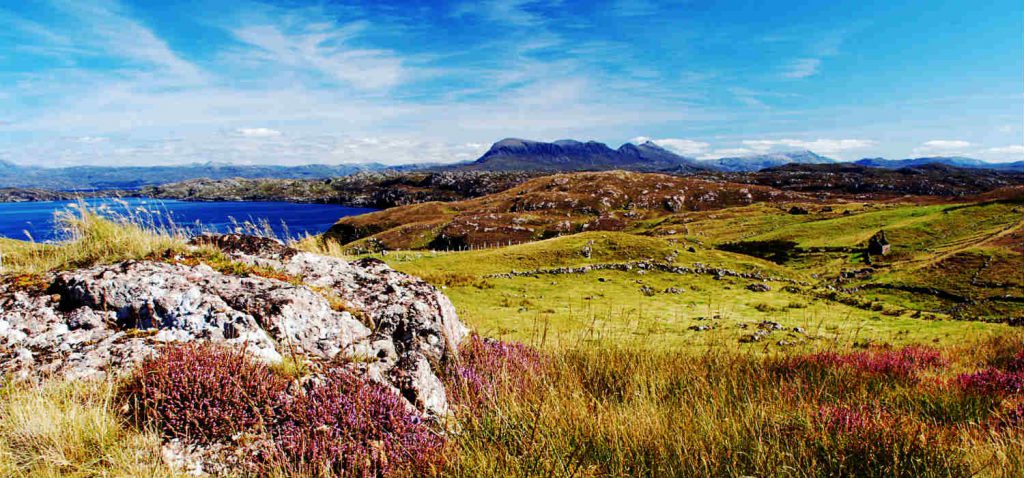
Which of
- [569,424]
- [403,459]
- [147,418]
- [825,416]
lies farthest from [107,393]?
[825,416]

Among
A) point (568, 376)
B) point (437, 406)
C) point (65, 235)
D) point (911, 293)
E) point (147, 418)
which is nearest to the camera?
point (147, 418)

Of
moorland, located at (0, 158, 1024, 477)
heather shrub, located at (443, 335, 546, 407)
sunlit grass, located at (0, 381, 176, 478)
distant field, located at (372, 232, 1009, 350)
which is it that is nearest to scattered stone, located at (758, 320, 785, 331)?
distant field, located at (372, 232, 1009, 350)

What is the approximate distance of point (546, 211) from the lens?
125938mm

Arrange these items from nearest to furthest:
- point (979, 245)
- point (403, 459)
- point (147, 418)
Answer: point (403, 459) → point (147, 418) → point (979, 245)

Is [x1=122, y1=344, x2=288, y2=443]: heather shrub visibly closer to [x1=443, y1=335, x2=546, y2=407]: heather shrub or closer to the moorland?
the moorland

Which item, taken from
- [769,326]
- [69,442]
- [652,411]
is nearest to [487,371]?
[652,411]

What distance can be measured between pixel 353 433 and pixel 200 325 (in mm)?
2694

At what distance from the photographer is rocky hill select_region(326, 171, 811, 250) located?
9812cm

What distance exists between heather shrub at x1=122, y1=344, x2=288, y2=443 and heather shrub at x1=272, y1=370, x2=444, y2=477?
315 millimetres

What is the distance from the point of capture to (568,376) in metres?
6.16

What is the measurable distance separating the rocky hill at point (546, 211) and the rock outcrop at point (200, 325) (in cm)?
8247

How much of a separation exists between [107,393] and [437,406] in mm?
3064

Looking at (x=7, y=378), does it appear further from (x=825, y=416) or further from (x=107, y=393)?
(x=825, y=416)

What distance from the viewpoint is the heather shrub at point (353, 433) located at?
148 inches
